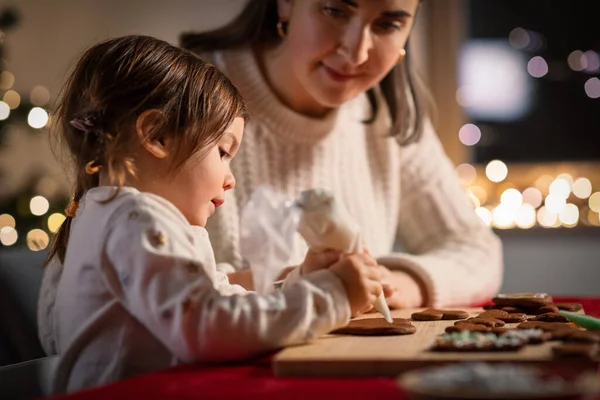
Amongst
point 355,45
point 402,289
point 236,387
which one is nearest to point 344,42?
point 355,45

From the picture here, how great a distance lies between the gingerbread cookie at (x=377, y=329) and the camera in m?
1.06

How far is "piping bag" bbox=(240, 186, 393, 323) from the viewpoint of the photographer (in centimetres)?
104

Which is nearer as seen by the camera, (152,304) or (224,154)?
(152,304)

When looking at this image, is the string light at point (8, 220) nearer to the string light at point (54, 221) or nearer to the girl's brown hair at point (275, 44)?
the string light at point (54, 221)

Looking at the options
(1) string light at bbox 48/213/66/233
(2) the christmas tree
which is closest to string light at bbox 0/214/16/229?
(2) the christmas tree

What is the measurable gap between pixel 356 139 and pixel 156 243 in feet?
4.02

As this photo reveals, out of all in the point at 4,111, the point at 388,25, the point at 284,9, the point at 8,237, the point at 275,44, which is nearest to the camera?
the point at 388,25

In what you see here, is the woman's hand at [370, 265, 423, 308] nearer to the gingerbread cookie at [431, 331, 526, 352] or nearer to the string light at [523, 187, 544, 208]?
the gingerbread cookie at [431, 331, 526, 352]

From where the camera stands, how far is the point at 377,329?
1.06m

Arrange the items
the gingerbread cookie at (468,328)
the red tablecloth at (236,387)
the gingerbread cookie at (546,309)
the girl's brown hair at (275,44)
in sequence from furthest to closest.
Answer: the girl's brown hair at (275,44)
the gingerbread cookie at (546,309)
the gingerbread cookie at (468,328)
the red tablecloth at (236,387)

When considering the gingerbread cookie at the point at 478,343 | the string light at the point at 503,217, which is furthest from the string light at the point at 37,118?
the gingerbread cookie at the point at 478,343

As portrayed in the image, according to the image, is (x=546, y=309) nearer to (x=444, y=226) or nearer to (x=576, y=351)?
(x=576, y=351)

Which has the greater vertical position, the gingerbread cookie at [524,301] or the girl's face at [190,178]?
the girl's face at [190,178]

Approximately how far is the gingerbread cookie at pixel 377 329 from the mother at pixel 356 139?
36cm
